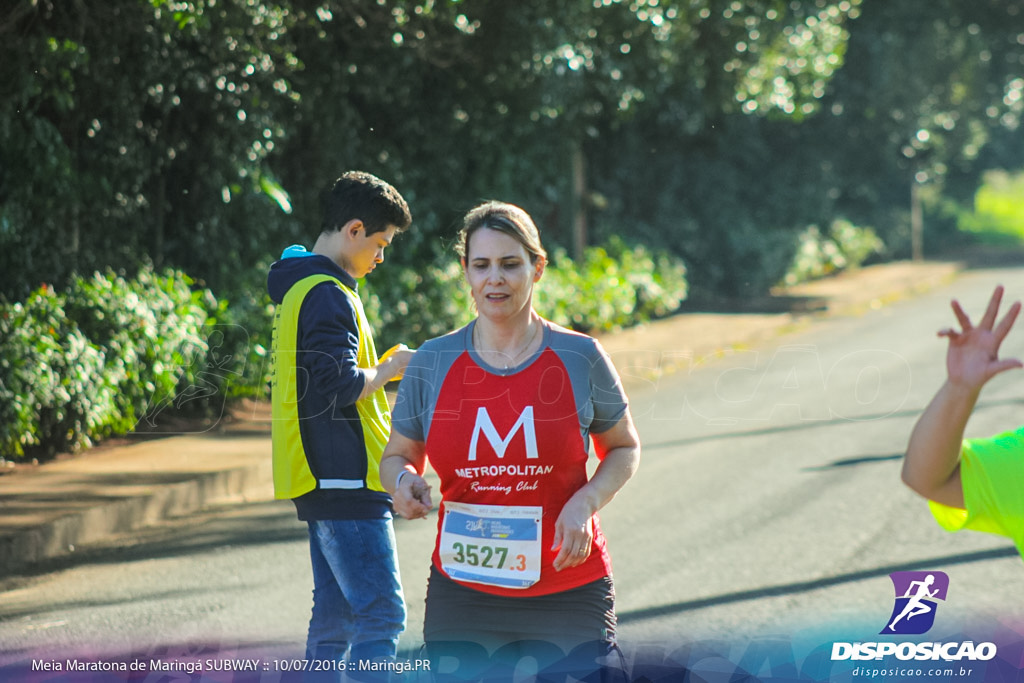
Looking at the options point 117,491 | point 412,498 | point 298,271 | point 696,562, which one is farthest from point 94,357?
point 412,498

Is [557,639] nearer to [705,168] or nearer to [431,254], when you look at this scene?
[431,254]

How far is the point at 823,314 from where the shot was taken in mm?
20438

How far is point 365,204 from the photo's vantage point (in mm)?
3676

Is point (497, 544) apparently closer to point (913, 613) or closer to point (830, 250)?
point (913, 613)

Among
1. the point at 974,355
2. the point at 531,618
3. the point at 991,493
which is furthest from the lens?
the point at 531,618

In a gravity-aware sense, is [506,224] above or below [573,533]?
above

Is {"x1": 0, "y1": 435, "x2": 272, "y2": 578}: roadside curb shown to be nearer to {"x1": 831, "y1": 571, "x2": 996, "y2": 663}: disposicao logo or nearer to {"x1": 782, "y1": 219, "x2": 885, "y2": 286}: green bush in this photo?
{"x1": 831, "y1": 571, "x2": 996, "y2": 663}: disposicao logo

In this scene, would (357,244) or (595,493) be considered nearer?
(595,493)

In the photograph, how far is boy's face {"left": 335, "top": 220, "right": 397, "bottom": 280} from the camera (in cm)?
A: 372

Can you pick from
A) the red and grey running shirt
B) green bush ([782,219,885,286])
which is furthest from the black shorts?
green bush ([782,219,885,286])

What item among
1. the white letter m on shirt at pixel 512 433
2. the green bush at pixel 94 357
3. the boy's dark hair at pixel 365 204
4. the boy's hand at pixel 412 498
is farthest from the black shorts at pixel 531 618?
the green bush at pixel 94 357

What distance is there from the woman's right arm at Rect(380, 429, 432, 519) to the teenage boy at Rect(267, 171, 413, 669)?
43 cm

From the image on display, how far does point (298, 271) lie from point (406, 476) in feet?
3.07

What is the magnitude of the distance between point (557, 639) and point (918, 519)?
485 cm
